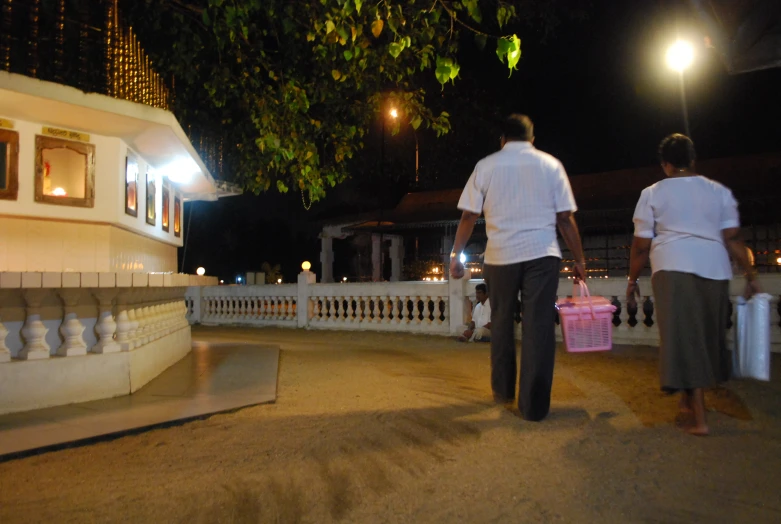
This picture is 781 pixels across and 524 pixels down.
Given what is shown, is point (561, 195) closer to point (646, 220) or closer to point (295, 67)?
point (646, 220)

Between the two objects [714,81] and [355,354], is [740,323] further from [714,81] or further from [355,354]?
[714,81]

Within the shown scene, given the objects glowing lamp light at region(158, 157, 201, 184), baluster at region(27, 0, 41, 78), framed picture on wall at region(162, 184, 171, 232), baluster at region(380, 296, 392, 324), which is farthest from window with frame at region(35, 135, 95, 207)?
baluster at region(380, 296, 392, 324)

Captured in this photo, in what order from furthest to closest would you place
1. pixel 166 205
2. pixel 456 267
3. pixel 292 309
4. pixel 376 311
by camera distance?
pixel 292 309 < pixel 376 311 < pixel 166 205 < pixel 456 267

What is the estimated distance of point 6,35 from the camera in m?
4.75

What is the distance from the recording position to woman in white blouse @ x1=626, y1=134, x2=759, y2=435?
12.1 feet

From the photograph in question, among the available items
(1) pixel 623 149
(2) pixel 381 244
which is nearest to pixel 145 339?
(1) pixel 623 149

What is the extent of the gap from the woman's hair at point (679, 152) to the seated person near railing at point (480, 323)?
5.40 metres

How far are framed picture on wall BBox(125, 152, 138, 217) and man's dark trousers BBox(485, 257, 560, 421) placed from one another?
3757mm

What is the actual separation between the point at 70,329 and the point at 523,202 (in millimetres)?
3571

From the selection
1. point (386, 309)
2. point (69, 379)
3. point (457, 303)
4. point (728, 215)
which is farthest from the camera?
point (386, 309)

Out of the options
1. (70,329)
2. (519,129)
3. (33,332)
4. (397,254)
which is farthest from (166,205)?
(397,254)

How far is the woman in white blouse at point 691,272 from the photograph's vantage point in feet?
12.1

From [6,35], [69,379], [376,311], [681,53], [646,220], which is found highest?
[681,53]

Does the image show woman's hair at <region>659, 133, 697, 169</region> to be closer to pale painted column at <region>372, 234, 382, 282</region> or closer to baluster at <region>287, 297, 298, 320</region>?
baluster at <region>287, 297, 298, 320</region>
